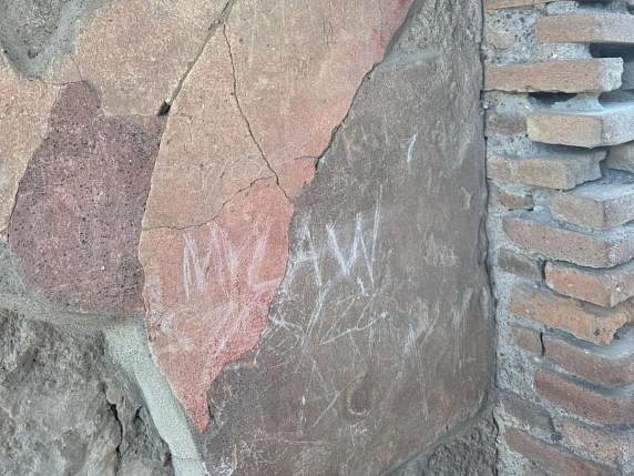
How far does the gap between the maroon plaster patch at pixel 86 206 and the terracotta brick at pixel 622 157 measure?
3.26 ft

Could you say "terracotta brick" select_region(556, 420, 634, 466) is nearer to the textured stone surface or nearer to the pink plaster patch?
the pink plaster patch

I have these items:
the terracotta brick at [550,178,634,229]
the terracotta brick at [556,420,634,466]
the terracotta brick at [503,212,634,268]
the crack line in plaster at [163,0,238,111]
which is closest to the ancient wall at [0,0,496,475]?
the crack line in plaster at [163,0,238,111]

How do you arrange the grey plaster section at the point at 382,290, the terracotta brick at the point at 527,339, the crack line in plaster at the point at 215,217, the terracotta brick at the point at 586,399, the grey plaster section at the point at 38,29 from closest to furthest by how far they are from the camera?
1. the grey plaster section at the point at 38,29
2. the crack line in plaster at the point at 215,217
3. the grey plaster section at the point at 382,290
4. the terracotta brick at the point at 586,399
5. the terracotta brick at the point at 527,339

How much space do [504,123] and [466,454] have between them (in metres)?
0.84

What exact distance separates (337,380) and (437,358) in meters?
0.31

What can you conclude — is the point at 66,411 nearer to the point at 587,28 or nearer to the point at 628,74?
the point at 587,28

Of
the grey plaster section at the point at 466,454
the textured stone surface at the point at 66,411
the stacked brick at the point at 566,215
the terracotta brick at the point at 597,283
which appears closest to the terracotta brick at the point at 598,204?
the stacked brick at the point at 566,215

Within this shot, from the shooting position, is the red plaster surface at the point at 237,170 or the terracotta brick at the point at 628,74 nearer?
the red plaster surface at the point at 237,170

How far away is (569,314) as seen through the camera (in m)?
1.60

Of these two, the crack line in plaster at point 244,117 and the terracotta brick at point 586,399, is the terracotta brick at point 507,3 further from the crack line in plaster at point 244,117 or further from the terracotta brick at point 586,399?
the terracotta brick at point 586,399

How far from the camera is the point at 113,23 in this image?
1.10 m

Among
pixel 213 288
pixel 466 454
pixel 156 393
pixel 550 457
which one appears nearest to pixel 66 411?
pixel 156 393

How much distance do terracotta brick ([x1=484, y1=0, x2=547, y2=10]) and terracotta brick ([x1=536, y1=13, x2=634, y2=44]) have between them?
0.13 ft

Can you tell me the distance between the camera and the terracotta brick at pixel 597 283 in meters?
1.51
